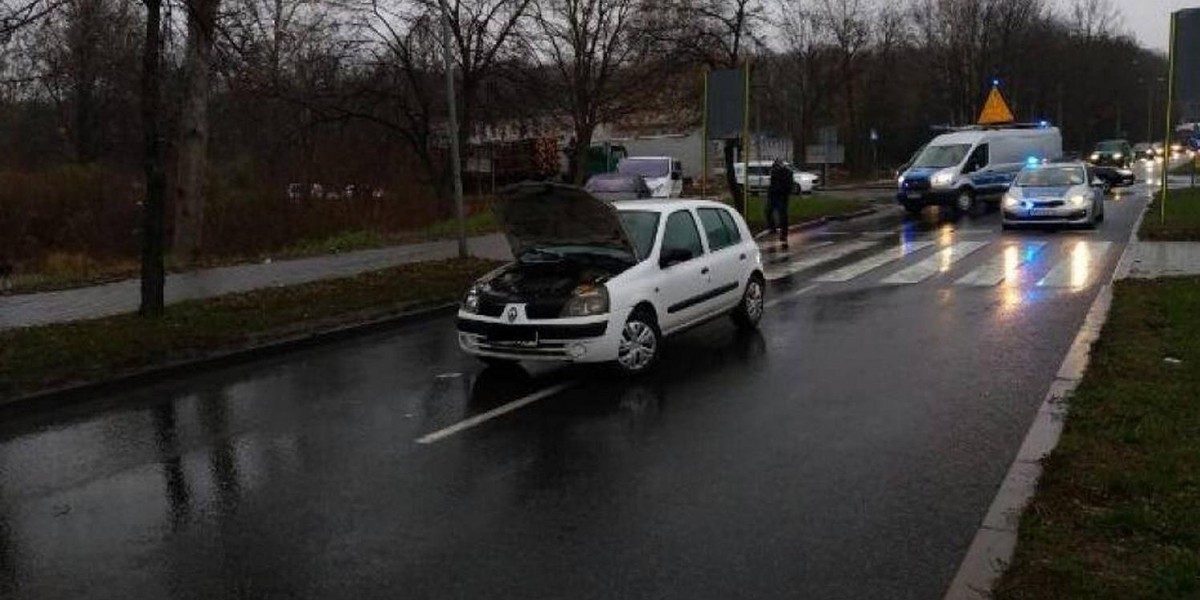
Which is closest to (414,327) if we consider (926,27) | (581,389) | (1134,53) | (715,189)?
(581,389)

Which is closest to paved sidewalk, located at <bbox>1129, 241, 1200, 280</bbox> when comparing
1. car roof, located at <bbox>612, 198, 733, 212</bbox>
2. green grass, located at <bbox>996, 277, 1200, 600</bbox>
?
green grass, located at <bbox>996, 277, 1200, 600</bbox>

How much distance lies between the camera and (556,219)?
10086 mm

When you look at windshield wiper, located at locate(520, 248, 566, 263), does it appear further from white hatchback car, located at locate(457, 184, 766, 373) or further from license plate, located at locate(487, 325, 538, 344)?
license plate, located at locate(487, 325, 538, 344)

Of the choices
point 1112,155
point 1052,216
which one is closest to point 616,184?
point 1052,216

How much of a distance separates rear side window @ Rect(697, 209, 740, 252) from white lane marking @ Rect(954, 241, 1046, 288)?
16.2ft

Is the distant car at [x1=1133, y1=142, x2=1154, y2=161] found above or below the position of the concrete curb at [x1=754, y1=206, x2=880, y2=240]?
above

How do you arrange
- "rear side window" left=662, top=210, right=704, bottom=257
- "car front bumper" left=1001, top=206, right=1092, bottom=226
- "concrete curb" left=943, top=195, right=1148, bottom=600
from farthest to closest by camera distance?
"car front bumper" left=1001, top=206, right=1092, bottom=226
"rear side window" left=662, top=210, right=704, bottom=257
"concrete curb" left=943, top=195, right=1148, bottom=600

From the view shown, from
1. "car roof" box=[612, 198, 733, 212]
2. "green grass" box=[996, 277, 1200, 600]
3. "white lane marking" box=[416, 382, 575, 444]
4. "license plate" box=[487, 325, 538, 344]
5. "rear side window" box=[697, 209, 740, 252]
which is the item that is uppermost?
"car roof" box=[612, 198, 733, 212]

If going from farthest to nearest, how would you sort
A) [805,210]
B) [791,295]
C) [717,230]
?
1. [805,210]
2. [791,295]
3. [717,230]

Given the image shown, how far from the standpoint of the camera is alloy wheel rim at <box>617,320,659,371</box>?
9141mm

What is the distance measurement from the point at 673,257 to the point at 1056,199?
52.0ft

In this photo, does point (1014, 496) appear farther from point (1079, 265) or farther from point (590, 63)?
point (590, 63)

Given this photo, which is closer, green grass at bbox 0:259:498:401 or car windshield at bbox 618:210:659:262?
green grass at bbox 0:259:498:401

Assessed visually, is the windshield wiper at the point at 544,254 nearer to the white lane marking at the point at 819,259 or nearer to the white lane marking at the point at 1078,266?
the white lane marking at the point at 819,259
